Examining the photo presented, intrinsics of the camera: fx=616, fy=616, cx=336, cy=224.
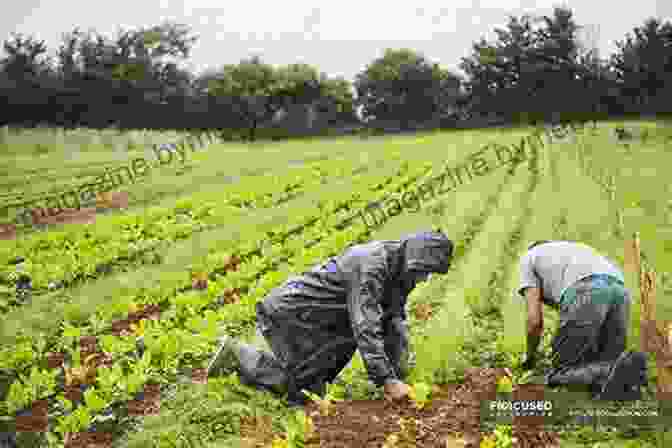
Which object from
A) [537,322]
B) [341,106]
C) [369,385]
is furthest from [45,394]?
[341,106]

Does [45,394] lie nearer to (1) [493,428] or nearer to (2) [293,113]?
(1) [493,428]

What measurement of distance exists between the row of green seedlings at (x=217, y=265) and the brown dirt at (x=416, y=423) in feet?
11.9

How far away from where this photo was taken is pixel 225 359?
16.2 feet

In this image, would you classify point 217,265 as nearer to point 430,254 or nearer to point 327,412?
point 327,412

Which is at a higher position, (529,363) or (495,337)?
(529,363)

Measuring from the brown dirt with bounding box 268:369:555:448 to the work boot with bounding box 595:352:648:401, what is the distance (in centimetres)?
52

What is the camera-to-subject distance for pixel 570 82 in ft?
133

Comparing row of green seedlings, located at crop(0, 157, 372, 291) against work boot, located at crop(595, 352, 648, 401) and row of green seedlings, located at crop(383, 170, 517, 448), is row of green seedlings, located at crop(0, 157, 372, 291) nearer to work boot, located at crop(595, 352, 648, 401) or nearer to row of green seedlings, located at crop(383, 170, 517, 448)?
row of green seedlings, located at crop(383, 170, 517, 448)

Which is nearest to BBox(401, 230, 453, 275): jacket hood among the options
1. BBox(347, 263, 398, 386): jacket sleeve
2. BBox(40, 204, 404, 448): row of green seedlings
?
BBox(347, 263, 398, 386): jacket sleeve

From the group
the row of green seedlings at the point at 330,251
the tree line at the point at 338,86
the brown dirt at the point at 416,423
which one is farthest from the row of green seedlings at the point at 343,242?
the tree line at the point at 338,86

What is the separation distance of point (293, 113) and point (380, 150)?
74.0ft

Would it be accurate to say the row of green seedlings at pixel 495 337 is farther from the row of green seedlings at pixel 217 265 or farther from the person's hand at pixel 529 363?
the row of green seedlings at pixel 217 265

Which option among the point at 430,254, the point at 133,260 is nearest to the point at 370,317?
the point at 430,254

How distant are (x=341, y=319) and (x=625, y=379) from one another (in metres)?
1.96
